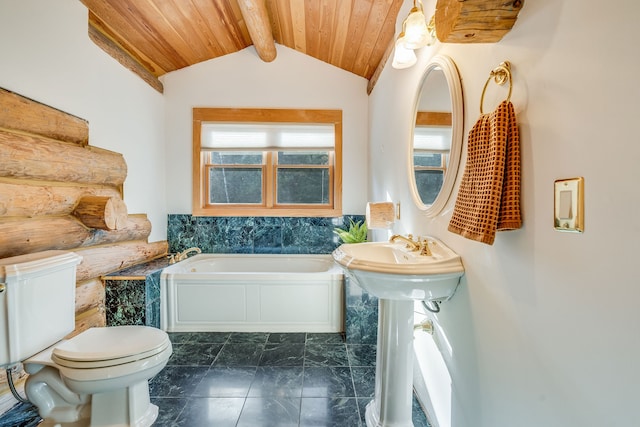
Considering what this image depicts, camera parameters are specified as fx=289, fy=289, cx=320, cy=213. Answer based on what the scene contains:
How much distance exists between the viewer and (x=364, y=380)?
6.57ft

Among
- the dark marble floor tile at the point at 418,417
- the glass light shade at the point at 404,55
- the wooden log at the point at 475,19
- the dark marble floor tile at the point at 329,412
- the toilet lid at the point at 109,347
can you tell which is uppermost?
the glass light shade at the point at 404,55

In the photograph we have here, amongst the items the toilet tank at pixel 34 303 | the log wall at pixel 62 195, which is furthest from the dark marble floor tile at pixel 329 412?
the log wall at pixel 62 195

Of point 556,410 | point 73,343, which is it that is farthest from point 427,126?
point 73,343

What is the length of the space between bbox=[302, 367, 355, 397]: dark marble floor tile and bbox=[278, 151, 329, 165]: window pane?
232cm

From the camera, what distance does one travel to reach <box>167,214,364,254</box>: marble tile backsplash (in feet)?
11.5

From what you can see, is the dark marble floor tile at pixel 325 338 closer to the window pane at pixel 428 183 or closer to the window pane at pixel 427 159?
the window pane at pixel 428 183

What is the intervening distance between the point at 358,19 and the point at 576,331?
8.62ft

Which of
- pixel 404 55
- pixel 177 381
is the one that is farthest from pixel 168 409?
pixel 404 55

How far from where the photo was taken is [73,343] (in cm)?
150

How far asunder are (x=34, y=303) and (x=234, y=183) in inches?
93.7

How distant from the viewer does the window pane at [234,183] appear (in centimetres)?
362

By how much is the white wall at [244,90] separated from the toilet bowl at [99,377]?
2.20 meters

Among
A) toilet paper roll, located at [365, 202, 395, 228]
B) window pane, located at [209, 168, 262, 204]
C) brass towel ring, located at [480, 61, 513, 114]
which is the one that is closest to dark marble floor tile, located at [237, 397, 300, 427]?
toilet paper roll, located at [365, 202, 395, 228]

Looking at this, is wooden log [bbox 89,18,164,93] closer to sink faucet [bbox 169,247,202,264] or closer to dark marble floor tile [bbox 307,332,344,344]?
sink faucet [bbox 169,247,202,264]
